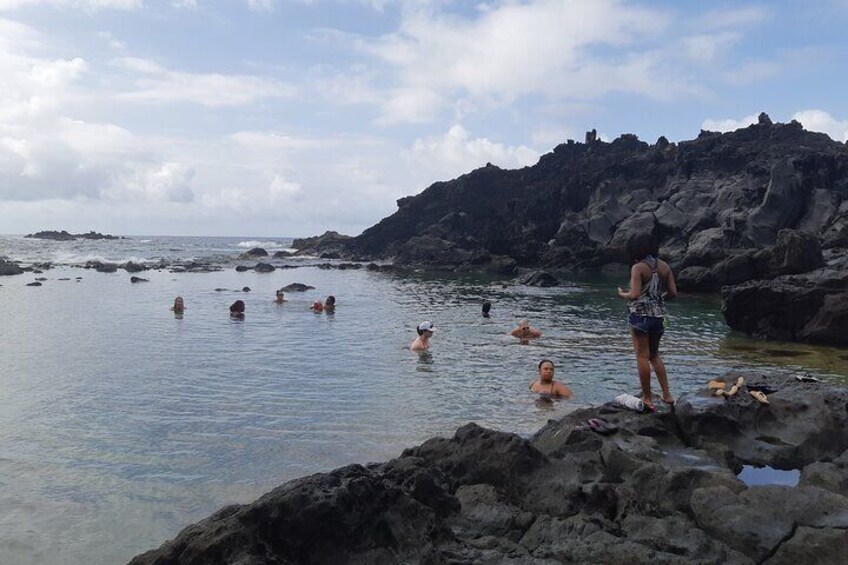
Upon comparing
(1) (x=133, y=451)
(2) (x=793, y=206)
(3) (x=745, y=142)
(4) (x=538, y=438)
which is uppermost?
(3) (x=745, y=142)

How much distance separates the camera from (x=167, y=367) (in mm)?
18094

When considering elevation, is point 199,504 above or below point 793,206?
below

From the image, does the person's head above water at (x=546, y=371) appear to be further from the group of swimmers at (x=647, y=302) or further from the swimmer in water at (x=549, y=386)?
the group of swimmers at (x=647, y=302)

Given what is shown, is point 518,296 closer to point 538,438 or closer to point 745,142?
point 538,438

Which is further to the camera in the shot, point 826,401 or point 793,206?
point 793,206

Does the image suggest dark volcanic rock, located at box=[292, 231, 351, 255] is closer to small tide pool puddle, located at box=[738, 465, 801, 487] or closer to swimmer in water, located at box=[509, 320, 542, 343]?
swimmer in water, located at box=[509, 320, 542, 343]

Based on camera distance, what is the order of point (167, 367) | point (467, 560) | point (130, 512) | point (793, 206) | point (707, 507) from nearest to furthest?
1. point (467, 560)
2. point (707, 507)
3. point (130, 512)
4. point (167, 367)
5. point (793, 206)

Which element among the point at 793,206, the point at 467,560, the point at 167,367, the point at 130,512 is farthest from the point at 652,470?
the point at 793,206

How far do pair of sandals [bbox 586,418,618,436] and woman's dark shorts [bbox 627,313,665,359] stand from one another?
68.0 inches

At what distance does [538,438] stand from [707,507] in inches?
129

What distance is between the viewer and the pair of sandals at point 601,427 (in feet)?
26.9

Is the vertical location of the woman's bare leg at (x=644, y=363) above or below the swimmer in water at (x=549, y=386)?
above

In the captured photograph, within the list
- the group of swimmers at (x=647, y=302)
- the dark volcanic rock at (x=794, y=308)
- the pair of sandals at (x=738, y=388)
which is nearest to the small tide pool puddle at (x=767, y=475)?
the pair of sandals at (x=738, y=388)

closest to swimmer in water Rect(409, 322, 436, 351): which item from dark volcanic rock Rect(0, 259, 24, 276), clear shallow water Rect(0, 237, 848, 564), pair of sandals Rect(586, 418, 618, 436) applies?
clear shallow water Rect(0, 237, 848, 564)
